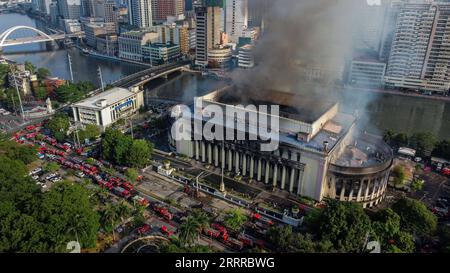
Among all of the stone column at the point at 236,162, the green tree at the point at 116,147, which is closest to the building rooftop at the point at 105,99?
the green tree at the point at 116,147

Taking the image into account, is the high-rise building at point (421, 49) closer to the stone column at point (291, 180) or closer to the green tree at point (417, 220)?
the stone column at point (291, 180)

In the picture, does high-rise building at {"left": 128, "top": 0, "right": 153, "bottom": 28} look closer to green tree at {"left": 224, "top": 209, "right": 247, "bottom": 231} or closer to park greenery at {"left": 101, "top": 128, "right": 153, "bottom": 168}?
park greenery at {"left": 101, "top": 128, "right": 153, "bottom": 168}

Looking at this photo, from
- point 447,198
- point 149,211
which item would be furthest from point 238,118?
point 447,198

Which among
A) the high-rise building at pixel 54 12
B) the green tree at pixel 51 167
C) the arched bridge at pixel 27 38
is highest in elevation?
the high-rise building at pixel 54 12

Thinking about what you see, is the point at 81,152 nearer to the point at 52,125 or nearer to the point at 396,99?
the point at 52,125

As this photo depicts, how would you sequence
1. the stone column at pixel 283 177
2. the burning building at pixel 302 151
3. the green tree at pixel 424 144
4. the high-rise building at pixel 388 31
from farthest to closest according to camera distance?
the high-rise building at pixel 388 31, the green tree at pixel 424 144, the stone column at pixel 283 177, the burning building at pixel 302 151

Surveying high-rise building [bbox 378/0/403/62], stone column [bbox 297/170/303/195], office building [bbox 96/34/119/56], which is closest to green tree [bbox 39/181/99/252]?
stone column [bbox 297/170/303/195]

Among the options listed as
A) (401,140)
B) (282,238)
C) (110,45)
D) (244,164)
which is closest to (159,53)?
(110,45)
